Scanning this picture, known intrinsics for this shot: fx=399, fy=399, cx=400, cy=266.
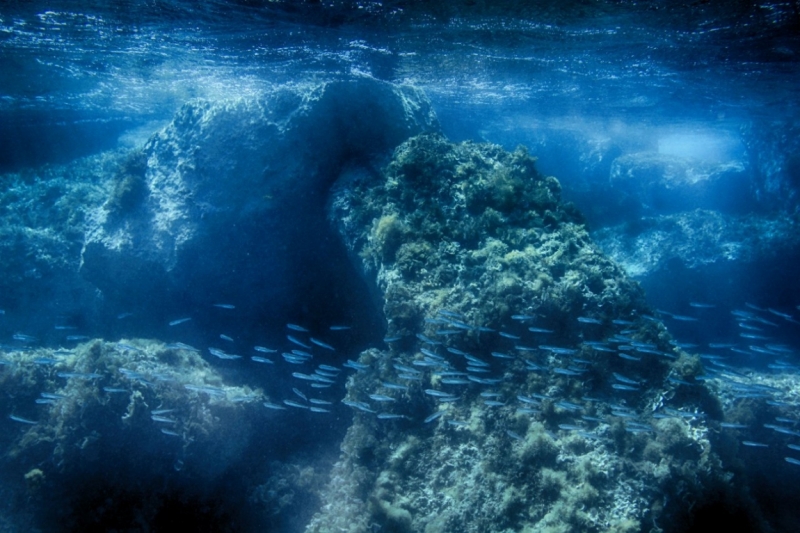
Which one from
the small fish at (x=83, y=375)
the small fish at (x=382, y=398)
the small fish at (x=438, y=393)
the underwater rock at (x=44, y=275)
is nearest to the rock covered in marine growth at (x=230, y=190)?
the underwater rock at (x=44, y=275)

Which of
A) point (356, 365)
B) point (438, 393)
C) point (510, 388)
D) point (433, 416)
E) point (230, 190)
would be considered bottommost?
point (356, 365)

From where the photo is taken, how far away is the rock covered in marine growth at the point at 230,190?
443 inches

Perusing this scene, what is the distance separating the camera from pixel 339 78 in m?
16.4

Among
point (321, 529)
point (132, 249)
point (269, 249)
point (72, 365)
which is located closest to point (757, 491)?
point (321, 529)

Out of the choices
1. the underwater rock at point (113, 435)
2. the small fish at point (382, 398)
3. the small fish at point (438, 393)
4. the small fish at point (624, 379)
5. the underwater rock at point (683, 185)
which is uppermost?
the underwater rock at point (683, 185)

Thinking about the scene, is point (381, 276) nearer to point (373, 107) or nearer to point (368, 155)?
point (368, 155)

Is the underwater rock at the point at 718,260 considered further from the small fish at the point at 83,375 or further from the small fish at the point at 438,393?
the small fish at the point at 83,375

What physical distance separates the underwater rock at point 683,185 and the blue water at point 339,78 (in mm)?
132

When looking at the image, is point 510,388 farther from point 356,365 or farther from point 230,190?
point 230,190

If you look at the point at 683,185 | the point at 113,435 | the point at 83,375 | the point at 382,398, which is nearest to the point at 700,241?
the point at 683,185

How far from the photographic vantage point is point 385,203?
9.84m

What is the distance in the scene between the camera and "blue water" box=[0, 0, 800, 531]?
35.0ft

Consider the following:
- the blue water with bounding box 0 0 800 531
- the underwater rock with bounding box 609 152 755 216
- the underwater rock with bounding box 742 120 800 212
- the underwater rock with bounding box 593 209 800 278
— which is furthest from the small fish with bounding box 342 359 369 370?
the underwater rock with bounding box 742 120 800 212

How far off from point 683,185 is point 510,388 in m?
22.3
